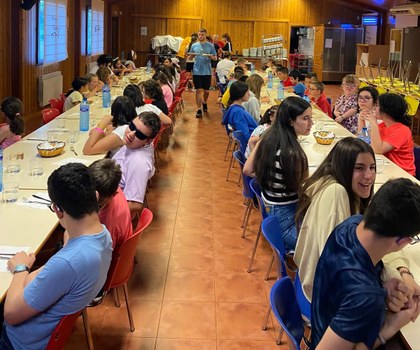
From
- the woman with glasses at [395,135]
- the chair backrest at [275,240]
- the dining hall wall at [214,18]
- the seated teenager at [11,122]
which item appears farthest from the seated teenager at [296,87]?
the dining hall wall at [214,18]

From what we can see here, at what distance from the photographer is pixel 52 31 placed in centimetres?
1205

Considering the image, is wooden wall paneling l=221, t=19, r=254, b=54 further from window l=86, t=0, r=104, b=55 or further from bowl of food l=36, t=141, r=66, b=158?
bowl of food l=36, t=141, r=66, b=158

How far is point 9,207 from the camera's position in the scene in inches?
127

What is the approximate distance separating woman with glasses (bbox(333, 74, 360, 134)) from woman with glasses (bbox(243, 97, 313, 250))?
322 cm

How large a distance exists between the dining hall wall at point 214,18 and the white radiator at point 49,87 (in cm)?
827

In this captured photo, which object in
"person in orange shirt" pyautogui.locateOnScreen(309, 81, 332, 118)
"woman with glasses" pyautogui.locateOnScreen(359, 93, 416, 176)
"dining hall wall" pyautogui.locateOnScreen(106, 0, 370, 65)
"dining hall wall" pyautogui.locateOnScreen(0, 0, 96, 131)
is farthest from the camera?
"dining hall wall" pyautogui.locateOnScreen(106, 0, 370, 65)

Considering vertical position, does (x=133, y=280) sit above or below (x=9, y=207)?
below

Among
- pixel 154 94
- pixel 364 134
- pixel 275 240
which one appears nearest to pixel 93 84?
pixel 154 94

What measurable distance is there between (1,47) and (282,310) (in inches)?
352

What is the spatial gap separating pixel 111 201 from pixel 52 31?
10.0 m

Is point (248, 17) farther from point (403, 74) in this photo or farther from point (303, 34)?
point (403, 74)

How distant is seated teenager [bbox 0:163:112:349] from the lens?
212cm

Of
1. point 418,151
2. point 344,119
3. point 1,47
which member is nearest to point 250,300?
point 418,151

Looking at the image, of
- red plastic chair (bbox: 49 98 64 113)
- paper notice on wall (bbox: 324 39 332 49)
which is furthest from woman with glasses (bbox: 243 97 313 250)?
paper notice on wall (bbox: 324 39 332 49)
